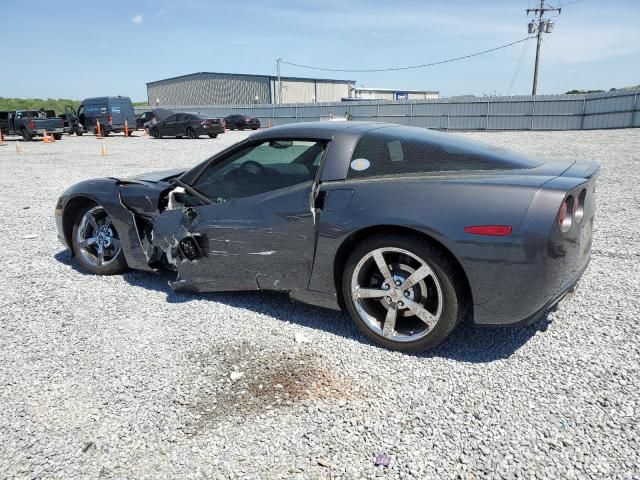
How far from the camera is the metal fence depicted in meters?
23.9

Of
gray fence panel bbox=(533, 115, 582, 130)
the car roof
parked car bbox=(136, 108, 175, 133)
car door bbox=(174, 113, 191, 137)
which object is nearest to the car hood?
the car roof

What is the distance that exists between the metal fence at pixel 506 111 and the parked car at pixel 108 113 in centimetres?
1141

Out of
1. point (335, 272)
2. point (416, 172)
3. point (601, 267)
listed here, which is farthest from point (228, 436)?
point (601, 267)

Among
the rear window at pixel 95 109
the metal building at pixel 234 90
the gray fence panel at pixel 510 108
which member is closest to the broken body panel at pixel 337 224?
the rear window at pixel 95 109

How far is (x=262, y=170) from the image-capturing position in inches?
141

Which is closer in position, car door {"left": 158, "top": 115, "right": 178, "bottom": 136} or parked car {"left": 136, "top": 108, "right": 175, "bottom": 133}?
car door {"left": 158, "top": 115, "right": 178, "bottom": 136}

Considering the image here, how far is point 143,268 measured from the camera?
408 cm

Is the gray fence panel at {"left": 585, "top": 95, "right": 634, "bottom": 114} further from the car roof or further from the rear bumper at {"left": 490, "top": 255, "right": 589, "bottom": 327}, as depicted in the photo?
the rear bumper at {"left": 490, "top": 255, "right": 589, "bottom": 327}

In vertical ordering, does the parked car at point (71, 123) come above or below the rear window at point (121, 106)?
below

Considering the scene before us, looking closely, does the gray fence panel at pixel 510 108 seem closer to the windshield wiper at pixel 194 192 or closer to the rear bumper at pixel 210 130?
the rear bumper at pixel 210 130

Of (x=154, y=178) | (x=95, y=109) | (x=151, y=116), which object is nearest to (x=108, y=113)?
(x=95, y=109)

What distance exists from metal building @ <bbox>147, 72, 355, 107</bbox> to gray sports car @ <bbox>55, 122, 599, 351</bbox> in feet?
178

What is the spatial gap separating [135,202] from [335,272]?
1.96 m

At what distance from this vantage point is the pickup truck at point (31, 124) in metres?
25.0
